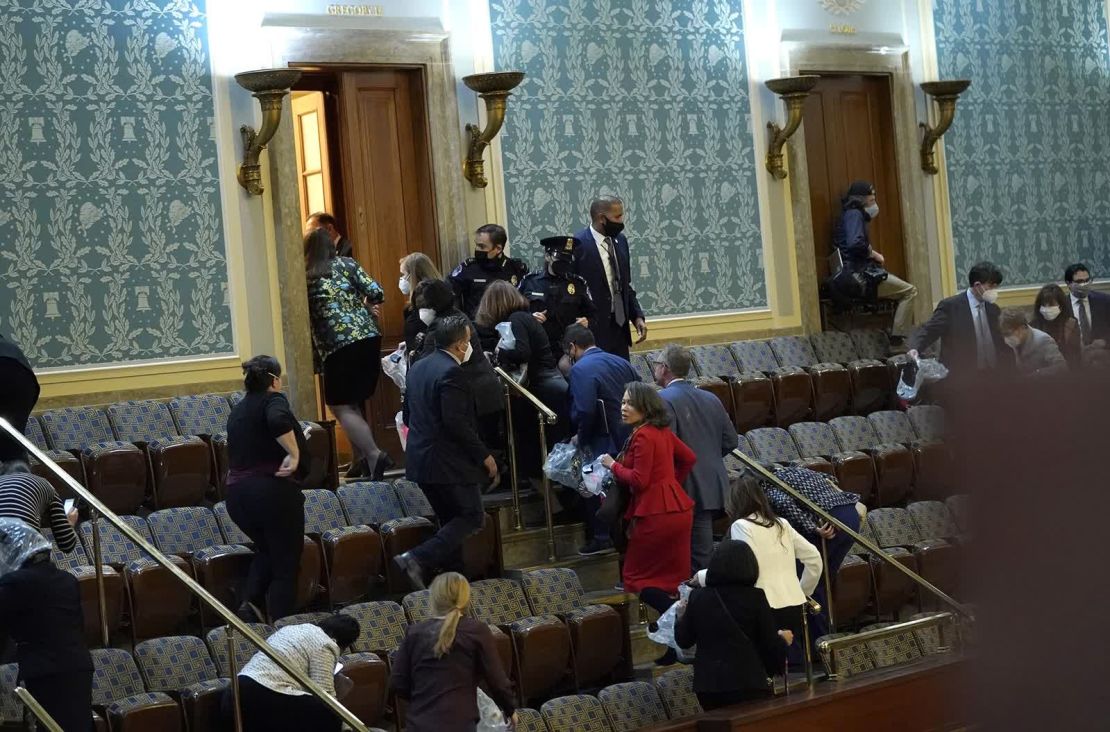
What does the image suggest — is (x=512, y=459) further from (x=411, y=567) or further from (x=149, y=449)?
(x=149, y=449)

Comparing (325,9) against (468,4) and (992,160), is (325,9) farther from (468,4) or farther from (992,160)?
(992,160)

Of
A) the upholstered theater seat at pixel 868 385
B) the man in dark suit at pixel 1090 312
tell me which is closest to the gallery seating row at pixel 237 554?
the upholstered theater seat at pixel 868 385

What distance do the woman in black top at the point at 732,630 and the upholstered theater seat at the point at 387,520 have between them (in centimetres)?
143

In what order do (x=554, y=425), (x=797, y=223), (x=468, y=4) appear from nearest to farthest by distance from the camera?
(x=554, y=425) < (x=468, y=4) < (x=797, y=223)

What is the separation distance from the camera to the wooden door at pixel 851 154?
11.2 m

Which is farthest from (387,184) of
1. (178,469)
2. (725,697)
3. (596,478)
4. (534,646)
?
(725,697)

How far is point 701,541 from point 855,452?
77.2 inches

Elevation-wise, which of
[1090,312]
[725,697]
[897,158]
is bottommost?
[725,697]

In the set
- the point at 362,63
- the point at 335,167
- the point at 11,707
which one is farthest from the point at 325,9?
the point at 11,707

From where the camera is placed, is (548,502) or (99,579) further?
(548,502)

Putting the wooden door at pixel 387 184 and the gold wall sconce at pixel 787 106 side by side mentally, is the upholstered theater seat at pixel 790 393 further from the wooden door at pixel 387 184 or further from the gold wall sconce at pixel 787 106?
the wooden door at pixel 387 184

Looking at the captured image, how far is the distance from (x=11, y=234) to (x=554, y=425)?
2.90 metres

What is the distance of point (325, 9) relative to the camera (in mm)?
8961

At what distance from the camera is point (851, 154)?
1148 cm
